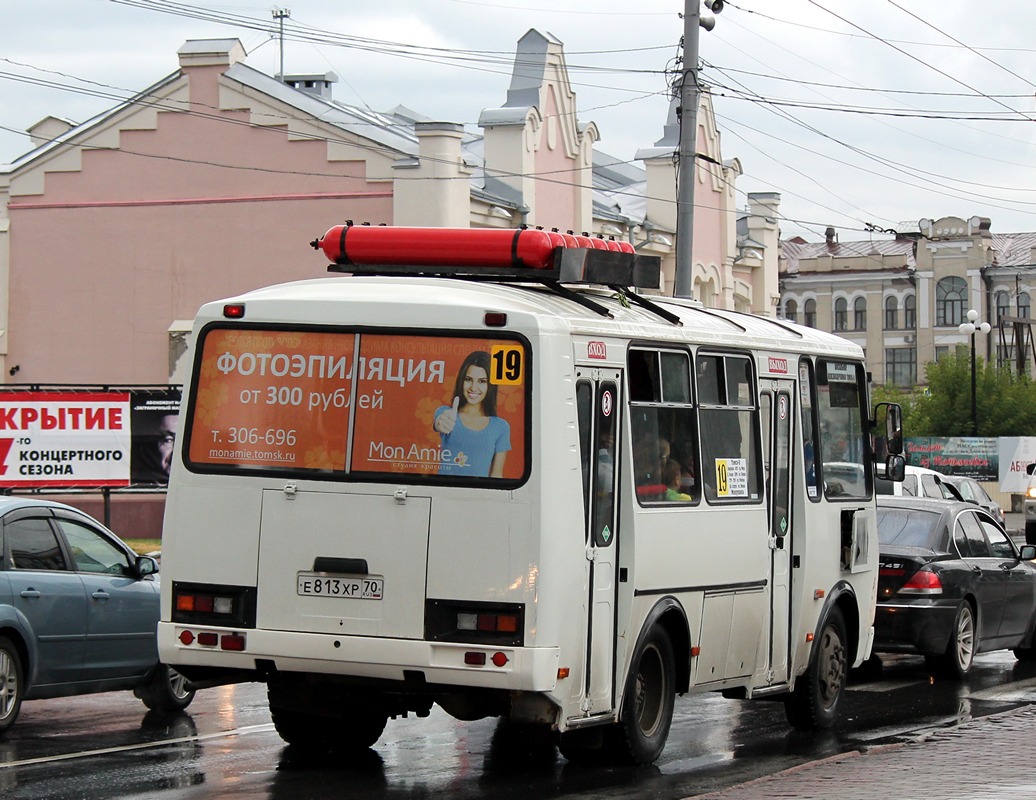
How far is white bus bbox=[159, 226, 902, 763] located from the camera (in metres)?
8.81

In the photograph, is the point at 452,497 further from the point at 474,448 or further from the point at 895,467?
the point at 895,467

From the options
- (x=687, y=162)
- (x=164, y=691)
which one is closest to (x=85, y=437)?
(x=687, y=162)

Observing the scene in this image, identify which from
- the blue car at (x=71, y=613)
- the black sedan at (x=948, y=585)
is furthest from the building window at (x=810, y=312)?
the blue car at (x=71, y=613)

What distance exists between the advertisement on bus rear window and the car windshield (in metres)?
7.32

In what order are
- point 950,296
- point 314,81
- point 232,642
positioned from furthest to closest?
1. point 950,296
2. point 314,81
3. point 232,642

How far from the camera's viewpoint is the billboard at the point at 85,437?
24.9 meters

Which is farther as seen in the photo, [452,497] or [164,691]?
[164,691]

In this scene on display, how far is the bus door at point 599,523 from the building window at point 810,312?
300 ft

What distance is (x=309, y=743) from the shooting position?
10.7 m

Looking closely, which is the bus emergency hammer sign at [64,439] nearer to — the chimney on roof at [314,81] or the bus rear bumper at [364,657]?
the bus rear bumper at [364,657]

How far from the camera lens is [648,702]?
10.3m

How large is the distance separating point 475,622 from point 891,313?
3604 inches

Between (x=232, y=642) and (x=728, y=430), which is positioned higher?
(x=728, y=430)

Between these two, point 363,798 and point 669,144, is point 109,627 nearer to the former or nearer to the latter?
point 363,798
